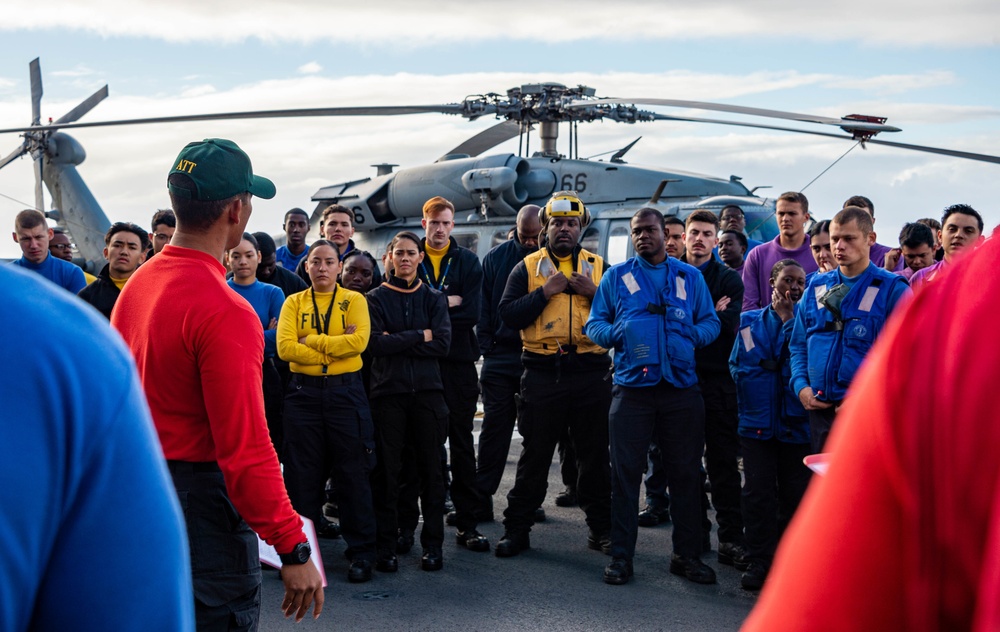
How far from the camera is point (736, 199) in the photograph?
1170cm

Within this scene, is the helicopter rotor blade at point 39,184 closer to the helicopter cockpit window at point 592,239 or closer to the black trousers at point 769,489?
the helicopter cockpit window at point 592,239

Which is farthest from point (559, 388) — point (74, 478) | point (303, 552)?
point (74, 478)

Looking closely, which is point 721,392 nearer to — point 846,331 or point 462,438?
point 846,331

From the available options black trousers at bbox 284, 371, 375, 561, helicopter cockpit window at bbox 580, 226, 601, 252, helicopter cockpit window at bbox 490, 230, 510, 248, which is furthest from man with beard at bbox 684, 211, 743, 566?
helicopter cockpit window at bbox 490, 230, 510, 248

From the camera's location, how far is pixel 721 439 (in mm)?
6980

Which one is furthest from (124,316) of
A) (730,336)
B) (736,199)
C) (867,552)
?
(736,199)

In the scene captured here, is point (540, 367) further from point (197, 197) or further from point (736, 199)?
point (736, 199)

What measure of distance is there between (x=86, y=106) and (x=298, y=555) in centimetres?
2122

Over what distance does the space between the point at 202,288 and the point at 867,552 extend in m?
2.47

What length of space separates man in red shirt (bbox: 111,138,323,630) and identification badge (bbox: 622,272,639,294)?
3.64 m

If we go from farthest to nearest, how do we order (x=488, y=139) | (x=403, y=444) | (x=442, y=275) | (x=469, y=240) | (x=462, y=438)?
1. (x=488, y=139)
2. (x=469, y=240)
3. (x=442, y=275)
4. (x=462, y=438)
5. (x=403, y=444)

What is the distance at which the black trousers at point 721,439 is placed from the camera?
682cm

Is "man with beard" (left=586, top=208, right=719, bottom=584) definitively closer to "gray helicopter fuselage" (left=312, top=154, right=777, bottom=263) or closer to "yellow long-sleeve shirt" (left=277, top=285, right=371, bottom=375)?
"yellow long-sleeve shirt" (left=277, top=285, right=371, bottom=375)

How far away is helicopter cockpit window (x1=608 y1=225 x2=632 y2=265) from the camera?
1197cm
